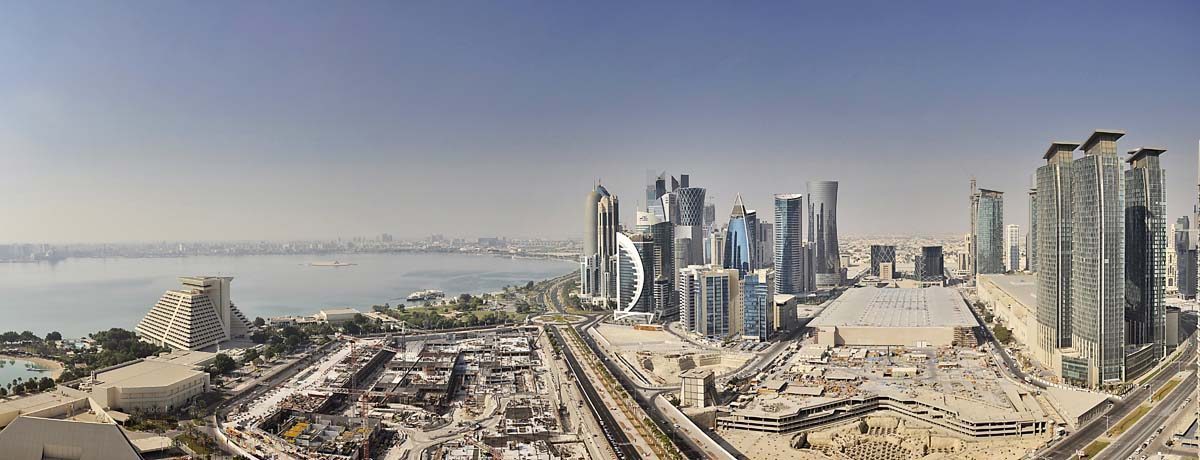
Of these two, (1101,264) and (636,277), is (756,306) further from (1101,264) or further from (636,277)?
(1101,264)

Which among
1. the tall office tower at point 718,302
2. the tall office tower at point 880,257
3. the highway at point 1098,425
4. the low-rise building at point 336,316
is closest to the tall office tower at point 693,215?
the tall office tower at point 718,302

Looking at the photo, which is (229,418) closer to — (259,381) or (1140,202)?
(259,381)

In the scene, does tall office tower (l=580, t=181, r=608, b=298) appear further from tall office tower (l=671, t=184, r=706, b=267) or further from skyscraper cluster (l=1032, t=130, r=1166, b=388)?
skyscraper cluster (l=1032, t=130, r=1166, b=388)

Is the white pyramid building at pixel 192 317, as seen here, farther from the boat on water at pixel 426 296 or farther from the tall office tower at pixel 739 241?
the tall office tower at pixel 739 241

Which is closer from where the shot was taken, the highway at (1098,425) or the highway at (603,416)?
the highway at (1098,425)

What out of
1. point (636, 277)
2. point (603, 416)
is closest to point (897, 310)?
point (636, 277)

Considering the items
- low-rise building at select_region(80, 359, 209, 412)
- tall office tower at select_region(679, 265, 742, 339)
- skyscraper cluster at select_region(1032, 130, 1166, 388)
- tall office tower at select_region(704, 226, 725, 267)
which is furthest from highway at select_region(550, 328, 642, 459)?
tall office tower at select_region(704, 226, 725, 267)
